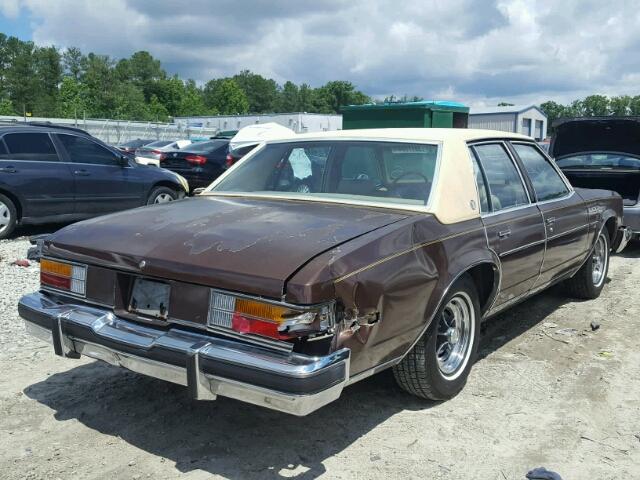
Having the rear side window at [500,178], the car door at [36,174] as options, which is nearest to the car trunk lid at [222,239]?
the rear side window at [500,178]

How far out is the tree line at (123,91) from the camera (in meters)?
78.1

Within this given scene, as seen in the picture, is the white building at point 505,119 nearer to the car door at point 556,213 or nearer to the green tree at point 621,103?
the car door at point 556,213

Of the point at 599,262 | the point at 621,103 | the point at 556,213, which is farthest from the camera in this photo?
the point at 621,103

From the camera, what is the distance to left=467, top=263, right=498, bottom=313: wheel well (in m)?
3.93

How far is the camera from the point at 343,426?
3457mm

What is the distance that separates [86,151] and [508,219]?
703 centimetres

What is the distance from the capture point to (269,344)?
2754 mm

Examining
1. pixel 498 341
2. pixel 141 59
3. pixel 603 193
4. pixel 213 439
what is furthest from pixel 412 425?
pixel 141 59

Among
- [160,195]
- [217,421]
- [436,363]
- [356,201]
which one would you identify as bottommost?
[217,421]

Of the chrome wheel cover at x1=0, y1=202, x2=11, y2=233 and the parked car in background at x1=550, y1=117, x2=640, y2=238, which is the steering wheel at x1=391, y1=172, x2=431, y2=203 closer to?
the parked car in background at x1=550, y1=117, x2=640, y2=238

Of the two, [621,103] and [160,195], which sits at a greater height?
[621,103]

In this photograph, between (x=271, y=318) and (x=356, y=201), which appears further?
(x=356, y=201)

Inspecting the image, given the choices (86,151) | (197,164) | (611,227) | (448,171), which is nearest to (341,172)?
(448,171)

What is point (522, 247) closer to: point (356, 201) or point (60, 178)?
point (356, 201)
